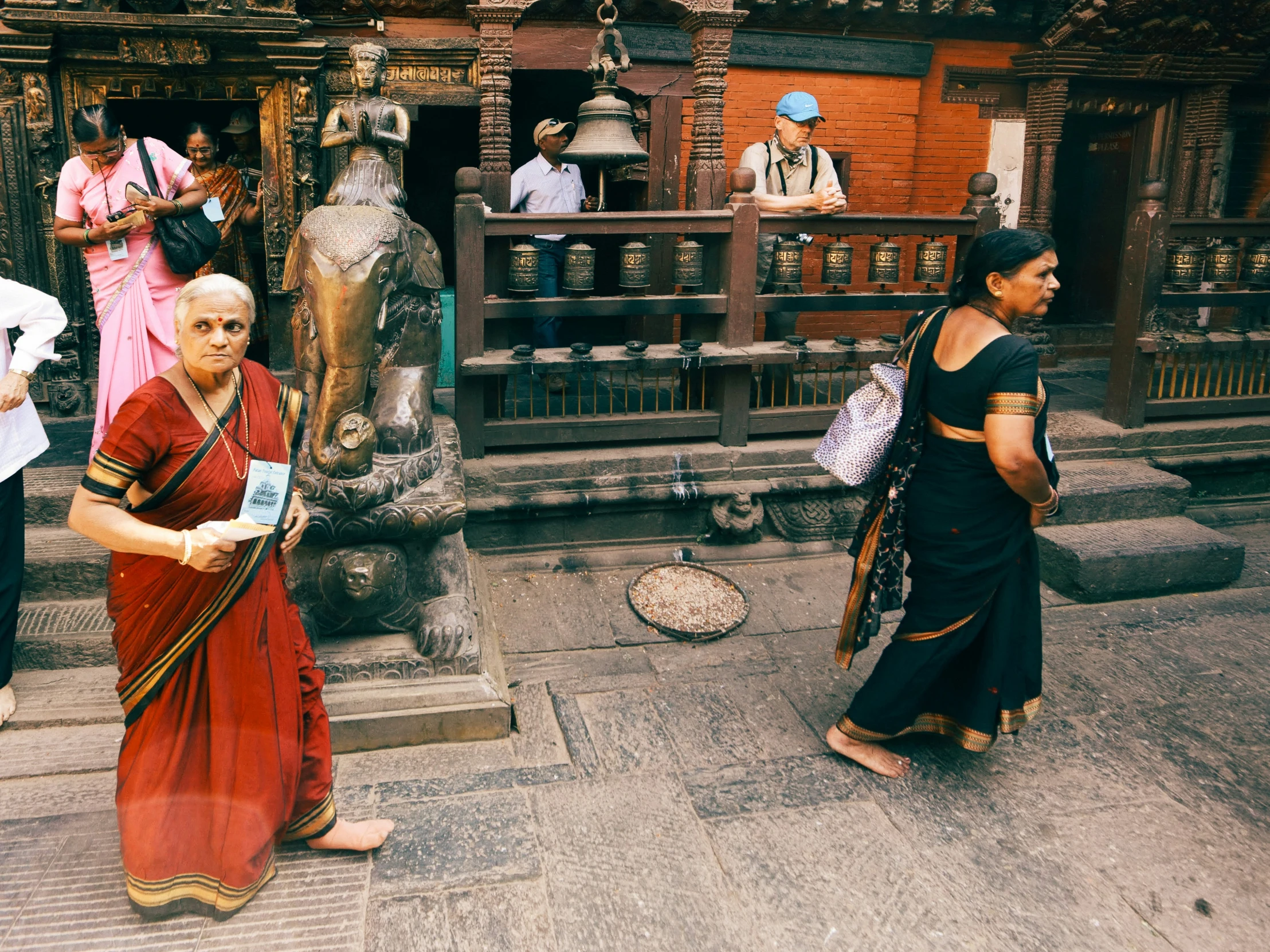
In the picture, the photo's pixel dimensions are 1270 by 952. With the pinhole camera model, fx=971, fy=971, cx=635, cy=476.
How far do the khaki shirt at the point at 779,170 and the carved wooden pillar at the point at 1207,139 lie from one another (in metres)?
5.03

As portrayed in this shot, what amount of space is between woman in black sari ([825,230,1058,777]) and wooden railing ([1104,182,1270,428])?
126 inches

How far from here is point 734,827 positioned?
10.9ft

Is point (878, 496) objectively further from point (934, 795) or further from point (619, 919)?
point (619, 919)

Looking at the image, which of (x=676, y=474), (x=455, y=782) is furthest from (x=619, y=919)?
(x=676, y=474)

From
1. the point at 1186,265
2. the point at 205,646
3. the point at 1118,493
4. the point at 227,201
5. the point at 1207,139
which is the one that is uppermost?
the point at 1207,139

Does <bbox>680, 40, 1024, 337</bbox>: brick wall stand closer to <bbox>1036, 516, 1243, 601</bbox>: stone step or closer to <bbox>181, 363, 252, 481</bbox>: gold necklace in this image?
<bbox>1036, 516, 1243, 601</bbox>: stone step

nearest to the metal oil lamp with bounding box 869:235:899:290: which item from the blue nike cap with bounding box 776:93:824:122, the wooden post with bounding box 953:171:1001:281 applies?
the wooden post with bounding box 953:171:1001:281

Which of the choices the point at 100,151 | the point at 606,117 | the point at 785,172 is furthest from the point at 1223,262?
the point at 100,151

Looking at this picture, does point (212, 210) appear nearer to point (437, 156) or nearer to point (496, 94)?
point (496, 94)

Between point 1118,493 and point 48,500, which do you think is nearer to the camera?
point 48,500

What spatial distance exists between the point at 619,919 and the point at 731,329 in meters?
3.55

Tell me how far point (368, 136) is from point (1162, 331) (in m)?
4.96

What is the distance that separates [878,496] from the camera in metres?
3.69

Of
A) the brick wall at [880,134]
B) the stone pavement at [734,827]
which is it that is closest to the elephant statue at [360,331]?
the stone pavement at [734,827]
